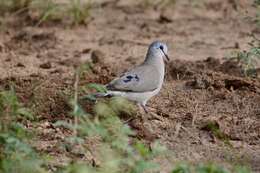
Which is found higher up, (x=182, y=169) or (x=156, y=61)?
(x=156, y=61)

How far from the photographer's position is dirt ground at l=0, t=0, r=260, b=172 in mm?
7383

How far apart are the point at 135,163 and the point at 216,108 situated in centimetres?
271

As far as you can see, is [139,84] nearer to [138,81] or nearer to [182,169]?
[138,81]

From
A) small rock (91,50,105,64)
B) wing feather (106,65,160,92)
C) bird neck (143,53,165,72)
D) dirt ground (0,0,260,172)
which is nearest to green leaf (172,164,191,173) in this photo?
dirt ground (0,0,260,172)

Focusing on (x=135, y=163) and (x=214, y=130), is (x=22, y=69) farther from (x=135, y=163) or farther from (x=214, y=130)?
(x=135, y=163)

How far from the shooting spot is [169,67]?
373 inches

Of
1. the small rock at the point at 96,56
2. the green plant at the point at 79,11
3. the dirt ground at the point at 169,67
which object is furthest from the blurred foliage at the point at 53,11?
the small rock at the point at 96,56

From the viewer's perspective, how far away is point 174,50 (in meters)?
10.8

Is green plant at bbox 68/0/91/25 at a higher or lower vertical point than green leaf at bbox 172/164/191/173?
higher

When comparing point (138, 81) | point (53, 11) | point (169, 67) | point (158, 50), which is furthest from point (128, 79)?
point (53, 11)

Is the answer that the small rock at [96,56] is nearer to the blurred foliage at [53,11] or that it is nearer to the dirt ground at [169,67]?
the dirt ground at [169,67]

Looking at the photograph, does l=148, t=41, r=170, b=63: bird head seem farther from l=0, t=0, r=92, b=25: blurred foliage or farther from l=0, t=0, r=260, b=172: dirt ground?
l=0, t=0, r=92, b=25: blurred foliage

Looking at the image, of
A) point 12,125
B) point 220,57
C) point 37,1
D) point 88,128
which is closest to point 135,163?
point 88,128

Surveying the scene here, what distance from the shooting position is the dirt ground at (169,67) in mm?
7383
